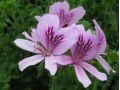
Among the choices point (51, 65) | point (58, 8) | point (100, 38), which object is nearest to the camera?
point (51, 65)

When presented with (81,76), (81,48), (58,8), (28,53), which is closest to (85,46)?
(81,48)

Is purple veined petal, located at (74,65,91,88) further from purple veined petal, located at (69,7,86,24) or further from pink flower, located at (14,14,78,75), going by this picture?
purple veined petal, located at (69,7,86,24)

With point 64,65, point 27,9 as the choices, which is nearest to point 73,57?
point 64,65

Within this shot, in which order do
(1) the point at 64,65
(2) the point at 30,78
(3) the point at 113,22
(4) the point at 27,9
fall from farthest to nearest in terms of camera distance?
(3) the point at 113,22 < (4) the point at 27,9 < (2) the point at 30,78 < (1) the point at 64,65

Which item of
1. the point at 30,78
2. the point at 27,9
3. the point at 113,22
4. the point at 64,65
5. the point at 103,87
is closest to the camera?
the point at 64,65

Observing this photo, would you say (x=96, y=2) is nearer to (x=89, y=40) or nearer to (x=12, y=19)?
(x=12, y=19)

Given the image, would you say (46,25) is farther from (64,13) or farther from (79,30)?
(64,13)

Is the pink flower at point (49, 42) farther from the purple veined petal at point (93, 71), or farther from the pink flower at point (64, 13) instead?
the pink flower at point (64, 13)

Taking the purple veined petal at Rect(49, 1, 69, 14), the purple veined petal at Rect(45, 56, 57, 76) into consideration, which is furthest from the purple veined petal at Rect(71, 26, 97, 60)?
the purple veined petal at Rect(49, 1, 69, 14)
